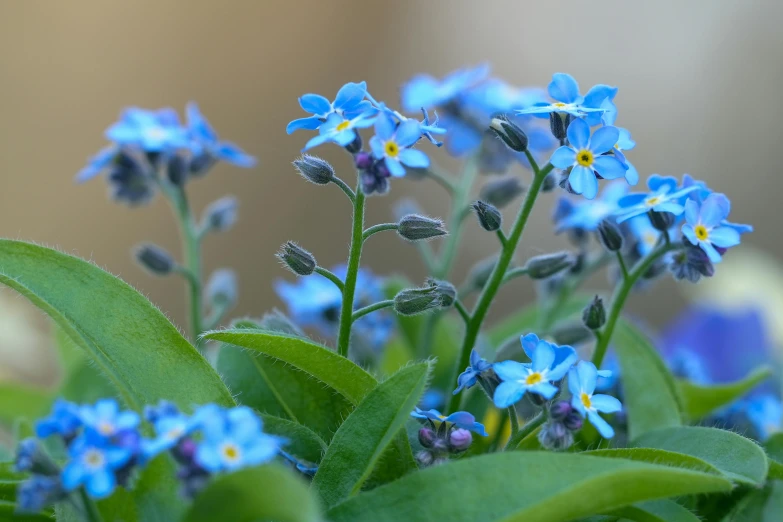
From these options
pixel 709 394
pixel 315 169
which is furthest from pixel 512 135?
pixel 709 394

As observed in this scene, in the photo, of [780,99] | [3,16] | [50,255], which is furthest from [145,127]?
[780,99]

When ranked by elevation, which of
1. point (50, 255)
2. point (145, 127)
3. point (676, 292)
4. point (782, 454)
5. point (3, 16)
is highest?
point (3, 16)

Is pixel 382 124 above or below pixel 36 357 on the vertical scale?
above


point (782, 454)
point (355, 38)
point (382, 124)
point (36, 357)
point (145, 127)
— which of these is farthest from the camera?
point (355, 38)

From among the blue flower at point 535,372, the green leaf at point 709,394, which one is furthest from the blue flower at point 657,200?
the green leaf at point 709,394

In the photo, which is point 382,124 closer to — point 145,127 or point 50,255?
point 50,255

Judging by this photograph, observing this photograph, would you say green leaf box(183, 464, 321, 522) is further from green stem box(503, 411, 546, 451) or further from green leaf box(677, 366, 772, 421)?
green leaf box(677, 366, 772, 421)

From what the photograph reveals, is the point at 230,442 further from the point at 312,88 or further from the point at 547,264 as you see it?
the point at 312,88
